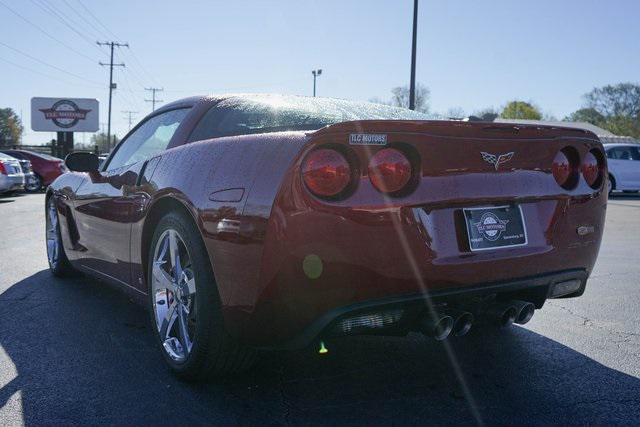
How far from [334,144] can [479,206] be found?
0.68 meters

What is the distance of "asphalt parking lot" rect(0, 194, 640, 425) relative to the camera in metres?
2.54

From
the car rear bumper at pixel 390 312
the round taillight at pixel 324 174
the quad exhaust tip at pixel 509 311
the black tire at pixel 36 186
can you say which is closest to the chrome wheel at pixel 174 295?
the car rear bumper at pixel 390 312

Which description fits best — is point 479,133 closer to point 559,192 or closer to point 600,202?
point 559,192

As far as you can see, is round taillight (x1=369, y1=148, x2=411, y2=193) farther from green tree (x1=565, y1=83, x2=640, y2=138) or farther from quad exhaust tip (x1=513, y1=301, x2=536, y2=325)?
green tree (x1=565, y1=83, x2=640, y2=138)

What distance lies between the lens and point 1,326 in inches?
150

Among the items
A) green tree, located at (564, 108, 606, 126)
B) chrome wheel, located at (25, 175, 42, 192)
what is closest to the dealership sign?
chrome wheel, located at (25, 175, 42, 192)

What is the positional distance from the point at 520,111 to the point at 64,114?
247ft

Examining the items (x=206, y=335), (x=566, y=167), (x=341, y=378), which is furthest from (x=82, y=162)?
(x=566, y=167)

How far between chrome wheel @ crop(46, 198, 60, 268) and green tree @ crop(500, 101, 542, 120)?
9868 cm

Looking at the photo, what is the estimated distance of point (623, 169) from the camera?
1914cm

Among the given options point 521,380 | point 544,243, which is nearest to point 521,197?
point 544,243

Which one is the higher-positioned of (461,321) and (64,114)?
(64,114)

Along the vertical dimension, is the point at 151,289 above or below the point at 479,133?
below

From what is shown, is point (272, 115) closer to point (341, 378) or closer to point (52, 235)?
point (341, 378)
